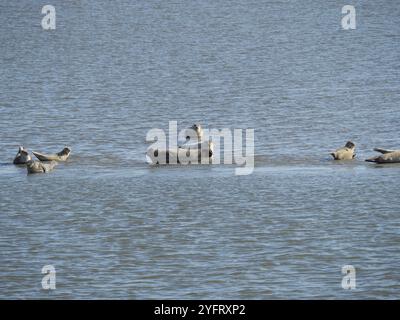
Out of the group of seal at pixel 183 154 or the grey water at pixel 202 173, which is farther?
the group of seal at pixel 183 154

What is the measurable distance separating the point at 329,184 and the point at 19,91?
17.0 m

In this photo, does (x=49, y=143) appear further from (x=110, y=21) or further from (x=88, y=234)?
(x=110, y=21)

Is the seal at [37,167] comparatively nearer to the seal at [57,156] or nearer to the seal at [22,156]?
the seal at [22,156]

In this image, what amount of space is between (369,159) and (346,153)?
0.59m

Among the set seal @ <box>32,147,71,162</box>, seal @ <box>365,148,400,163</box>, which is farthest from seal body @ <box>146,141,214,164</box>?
seal @ <box>365,148,400,163</box>

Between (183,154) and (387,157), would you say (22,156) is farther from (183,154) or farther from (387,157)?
(387,157)

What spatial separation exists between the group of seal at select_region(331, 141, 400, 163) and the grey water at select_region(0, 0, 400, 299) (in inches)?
8.4

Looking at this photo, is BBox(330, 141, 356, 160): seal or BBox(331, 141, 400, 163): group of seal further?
BBox(330, 141, 356, 160): seal

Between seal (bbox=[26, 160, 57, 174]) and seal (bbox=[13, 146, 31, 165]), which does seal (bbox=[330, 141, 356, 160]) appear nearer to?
seal (bbox=[26, 160, 57, 174])

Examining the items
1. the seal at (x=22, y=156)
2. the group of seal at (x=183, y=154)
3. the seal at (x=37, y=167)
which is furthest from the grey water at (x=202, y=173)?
the seal at (x=22, y=156)

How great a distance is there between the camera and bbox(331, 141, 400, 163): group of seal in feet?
88.7

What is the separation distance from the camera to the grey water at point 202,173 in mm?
18891

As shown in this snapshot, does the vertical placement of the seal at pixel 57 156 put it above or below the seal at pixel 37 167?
above
